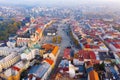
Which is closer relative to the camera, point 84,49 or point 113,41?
point 84,49

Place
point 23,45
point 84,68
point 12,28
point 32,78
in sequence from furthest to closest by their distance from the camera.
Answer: point 12,28
point 23,45
point 84,68
point 32,78

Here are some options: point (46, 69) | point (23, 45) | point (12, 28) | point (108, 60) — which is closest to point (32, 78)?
point (46, 69)

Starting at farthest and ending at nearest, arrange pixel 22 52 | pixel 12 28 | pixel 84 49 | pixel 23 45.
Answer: pixel 12 28 → pixel 23 45 → pixel 84 49 → pixel 22 52

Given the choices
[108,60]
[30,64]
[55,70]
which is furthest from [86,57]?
[30,64]

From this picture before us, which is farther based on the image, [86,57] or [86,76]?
[86,57]

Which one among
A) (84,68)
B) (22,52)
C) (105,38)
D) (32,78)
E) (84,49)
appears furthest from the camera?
(105,38)

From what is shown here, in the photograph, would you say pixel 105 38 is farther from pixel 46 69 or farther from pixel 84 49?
pixel 46 69

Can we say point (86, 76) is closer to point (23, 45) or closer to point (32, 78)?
point (32, 78)

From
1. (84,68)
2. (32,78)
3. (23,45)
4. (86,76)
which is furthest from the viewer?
(23,45)

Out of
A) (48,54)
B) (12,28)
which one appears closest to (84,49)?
(48,54)
